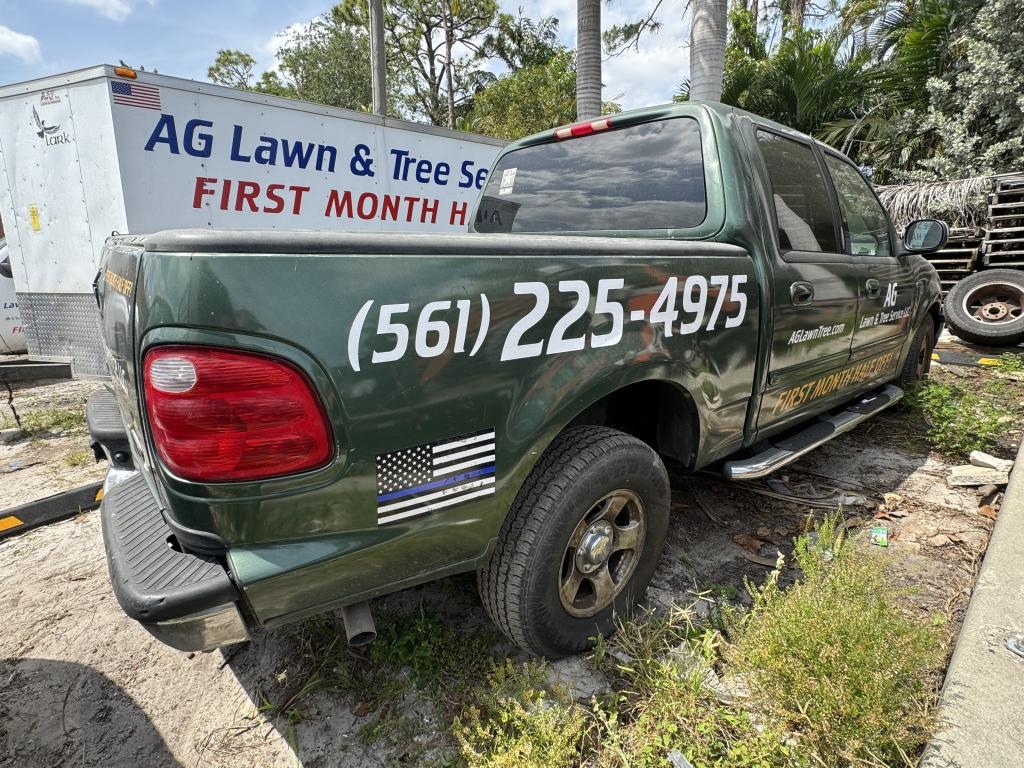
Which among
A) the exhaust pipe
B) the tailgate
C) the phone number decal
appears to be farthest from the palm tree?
the exhaust pipe

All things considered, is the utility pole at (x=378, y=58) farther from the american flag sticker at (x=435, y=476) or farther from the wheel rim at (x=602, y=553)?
the american flag sticker at (x=435, y=476)

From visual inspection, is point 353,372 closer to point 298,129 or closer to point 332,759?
point 332,759

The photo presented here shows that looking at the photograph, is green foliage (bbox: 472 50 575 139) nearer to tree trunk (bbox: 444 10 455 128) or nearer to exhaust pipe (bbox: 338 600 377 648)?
tree trunk (bbox: 444 10 455 128)

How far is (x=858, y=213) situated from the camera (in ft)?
10.8

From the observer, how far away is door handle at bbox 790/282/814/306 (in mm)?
2486

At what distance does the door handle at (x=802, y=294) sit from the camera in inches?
97.9

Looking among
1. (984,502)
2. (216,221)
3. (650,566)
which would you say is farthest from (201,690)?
(216,221)

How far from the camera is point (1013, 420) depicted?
13.7ft

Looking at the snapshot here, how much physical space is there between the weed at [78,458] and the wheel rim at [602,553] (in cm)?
373

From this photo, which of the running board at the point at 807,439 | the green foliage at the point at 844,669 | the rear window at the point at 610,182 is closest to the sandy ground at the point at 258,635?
the running board at the point at 807,439

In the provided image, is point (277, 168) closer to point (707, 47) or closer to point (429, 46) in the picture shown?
point (707, 47)

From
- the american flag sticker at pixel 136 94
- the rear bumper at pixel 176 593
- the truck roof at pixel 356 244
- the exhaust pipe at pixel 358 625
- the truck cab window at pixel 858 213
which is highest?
the american flag sticker at pixel 136 94

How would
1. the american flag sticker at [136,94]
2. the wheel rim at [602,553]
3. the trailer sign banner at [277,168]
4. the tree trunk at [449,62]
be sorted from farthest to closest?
the tree trunk at [449,62] → the trailer sign banner at [277,168] → the american flag sticker at [136,94] → the wheel rim at [602,553]

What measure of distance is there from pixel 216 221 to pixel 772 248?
16.3ft
